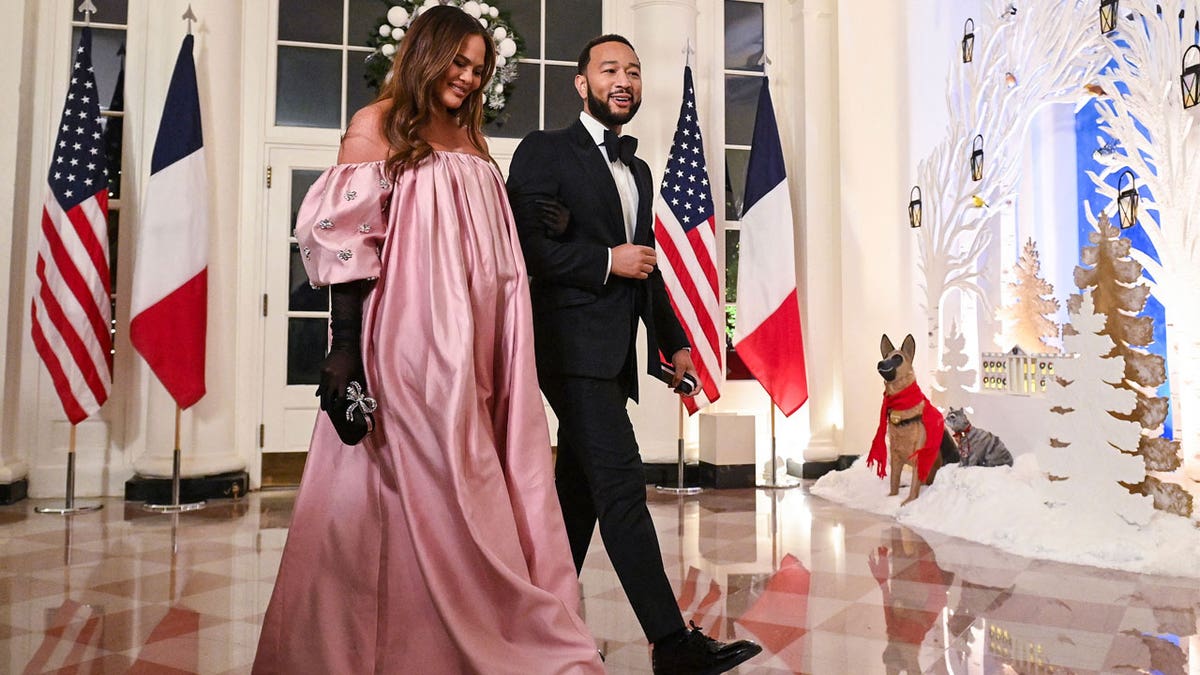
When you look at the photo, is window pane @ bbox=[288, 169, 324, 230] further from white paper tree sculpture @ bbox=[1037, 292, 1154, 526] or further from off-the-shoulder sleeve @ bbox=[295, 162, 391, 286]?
white paper tree sculpture @ bbox=[1037, 292, 1154, 526]

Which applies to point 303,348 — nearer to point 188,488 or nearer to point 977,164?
point 188,488

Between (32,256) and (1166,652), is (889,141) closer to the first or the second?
(1166,652)

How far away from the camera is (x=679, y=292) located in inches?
188

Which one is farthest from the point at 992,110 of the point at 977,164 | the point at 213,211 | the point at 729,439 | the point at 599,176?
the point at 213,211

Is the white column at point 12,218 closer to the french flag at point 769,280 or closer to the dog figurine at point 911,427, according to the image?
the french flag at point 769,280

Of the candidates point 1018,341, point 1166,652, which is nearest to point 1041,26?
point 1018,341

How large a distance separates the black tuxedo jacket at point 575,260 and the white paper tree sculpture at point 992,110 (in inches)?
131

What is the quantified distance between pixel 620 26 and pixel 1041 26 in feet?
7.89

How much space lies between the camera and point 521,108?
→ 17.5 feet

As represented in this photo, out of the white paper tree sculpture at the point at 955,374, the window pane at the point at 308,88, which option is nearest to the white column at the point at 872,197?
the white paper tree sculpture at the point at 955,374

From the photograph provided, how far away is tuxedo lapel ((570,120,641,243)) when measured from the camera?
1.87 metres

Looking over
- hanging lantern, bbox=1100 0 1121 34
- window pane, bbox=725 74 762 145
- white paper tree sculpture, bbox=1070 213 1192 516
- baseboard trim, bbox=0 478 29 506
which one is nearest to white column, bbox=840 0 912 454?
window pane, bbox=725 74 762 145

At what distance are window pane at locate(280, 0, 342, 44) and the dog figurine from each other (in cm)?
366

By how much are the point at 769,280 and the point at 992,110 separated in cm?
151
